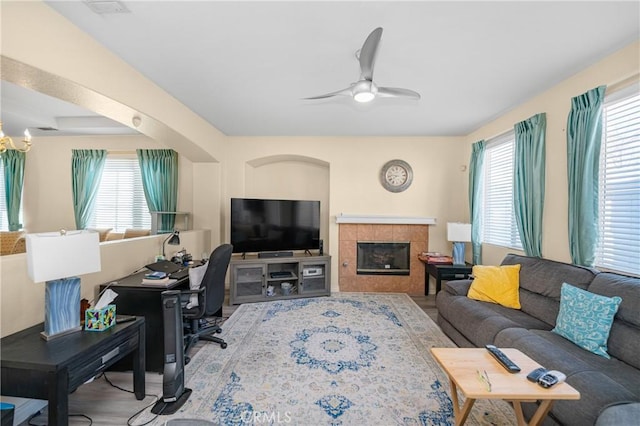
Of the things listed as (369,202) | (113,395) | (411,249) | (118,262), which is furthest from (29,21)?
(411,249)

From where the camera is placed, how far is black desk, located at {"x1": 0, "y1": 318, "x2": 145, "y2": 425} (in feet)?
4.44

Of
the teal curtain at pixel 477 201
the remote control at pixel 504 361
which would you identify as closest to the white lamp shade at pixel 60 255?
the remote control at pixel 504 361

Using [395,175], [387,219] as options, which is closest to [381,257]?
Result: [387,219]

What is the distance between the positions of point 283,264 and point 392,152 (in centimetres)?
271

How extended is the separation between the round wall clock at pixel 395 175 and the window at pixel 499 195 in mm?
1174

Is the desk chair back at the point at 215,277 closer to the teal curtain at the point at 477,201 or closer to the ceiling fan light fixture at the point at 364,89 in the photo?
the ceiling fan light fixture at the point at 364,89

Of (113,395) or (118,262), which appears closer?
(113,395)

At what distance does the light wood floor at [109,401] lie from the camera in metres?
1.77

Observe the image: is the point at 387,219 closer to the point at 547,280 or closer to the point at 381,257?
the point at 381,257

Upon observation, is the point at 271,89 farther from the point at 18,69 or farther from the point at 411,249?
the point at 411,249

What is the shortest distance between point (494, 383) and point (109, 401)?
2533 mm

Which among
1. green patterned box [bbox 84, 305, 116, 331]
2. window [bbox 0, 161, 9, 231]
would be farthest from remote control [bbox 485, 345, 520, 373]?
window [bbox 0, 161, 9, 231]

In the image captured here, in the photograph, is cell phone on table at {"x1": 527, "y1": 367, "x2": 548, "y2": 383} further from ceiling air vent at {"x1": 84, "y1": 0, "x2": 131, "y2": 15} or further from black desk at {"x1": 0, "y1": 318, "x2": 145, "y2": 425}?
ceiling air vent at {"x1": 84, "y1": 0, "x2": 131, "y2": 15}

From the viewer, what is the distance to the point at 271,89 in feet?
9.42
